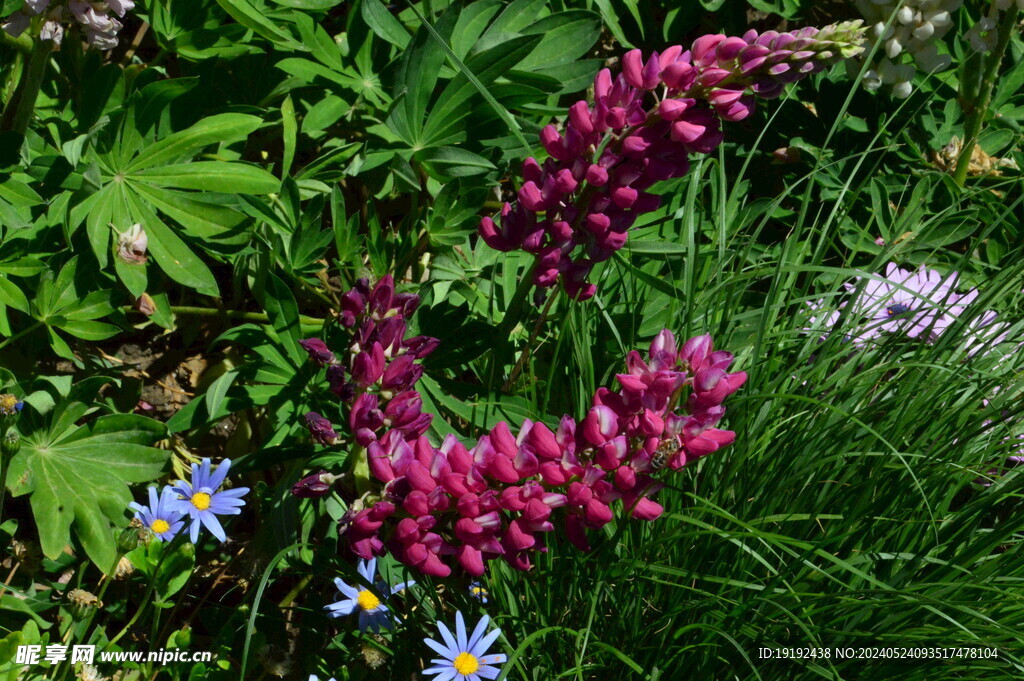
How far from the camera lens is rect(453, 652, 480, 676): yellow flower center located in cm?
142

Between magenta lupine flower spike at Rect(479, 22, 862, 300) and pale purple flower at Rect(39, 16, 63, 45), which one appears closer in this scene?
magenta lupine flower spike at Rect(479, 22, 862, 300)

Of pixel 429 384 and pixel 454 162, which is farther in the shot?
pixel 454 162

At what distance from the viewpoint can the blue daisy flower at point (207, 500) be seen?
1.58 m

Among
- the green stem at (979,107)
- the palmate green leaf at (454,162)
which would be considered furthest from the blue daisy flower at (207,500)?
the green stem at (979,107)

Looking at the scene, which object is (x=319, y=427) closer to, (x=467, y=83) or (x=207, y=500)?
(x=207, y=500)

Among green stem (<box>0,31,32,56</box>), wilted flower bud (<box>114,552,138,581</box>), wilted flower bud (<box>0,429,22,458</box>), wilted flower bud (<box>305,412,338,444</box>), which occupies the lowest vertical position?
wilted flower bud (<box>0,429,22,458</box>)

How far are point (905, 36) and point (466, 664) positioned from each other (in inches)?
73.7

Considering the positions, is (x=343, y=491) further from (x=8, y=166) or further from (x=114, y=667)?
(x=8, y=166)

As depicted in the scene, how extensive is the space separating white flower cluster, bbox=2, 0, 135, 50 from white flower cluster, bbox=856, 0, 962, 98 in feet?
5.44

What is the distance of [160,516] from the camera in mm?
1703

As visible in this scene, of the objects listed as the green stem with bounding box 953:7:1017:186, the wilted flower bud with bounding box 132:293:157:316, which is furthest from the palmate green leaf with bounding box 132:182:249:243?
the green stem with bounding box 953:7:1017:186

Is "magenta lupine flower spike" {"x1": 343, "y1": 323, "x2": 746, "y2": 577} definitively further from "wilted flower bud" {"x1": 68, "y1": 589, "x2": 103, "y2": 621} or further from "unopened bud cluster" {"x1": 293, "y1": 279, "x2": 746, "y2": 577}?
"wilted flower bud" {"x1": 68, "y1": 589, "x2": 103, "y2": 621}

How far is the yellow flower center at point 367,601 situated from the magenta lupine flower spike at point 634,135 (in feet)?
2.00

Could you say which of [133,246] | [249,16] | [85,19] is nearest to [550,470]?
[133,246]
